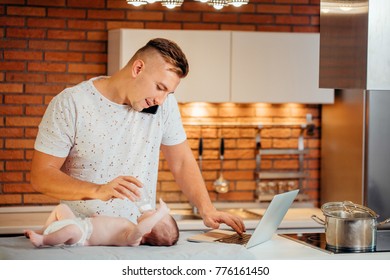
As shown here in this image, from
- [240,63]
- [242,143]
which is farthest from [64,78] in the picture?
[242,143]

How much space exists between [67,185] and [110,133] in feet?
0.95

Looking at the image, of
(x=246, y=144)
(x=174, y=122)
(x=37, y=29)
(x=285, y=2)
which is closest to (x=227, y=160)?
(x=246, y=144)

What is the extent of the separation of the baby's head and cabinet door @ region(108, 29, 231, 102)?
1838mm

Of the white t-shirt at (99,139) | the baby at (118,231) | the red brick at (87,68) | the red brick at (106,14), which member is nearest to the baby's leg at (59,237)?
the baby at (118,231)

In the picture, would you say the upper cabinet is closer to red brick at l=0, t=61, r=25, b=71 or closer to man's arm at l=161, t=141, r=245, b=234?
red brick at l=0, t=61, r=25, b=71

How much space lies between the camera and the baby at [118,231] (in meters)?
2.49

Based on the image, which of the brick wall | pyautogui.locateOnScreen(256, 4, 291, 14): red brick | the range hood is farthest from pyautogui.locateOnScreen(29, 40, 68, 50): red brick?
the range hood

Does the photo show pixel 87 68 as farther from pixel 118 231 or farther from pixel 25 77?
pixel 118 231

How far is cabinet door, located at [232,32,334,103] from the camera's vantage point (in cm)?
443

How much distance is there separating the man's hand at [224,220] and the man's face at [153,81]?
18.1 inches

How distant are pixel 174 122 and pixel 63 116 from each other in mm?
461

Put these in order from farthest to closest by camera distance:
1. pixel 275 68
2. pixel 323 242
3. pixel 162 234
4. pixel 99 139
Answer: pixel 275 68
pixel 323 242
pixel 99 139
pixel 162 234

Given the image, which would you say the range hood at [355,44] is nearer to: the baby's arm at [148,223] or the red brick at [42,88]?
the baby's arm at [148,223]

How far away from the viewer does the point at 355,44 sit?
3148 mm
